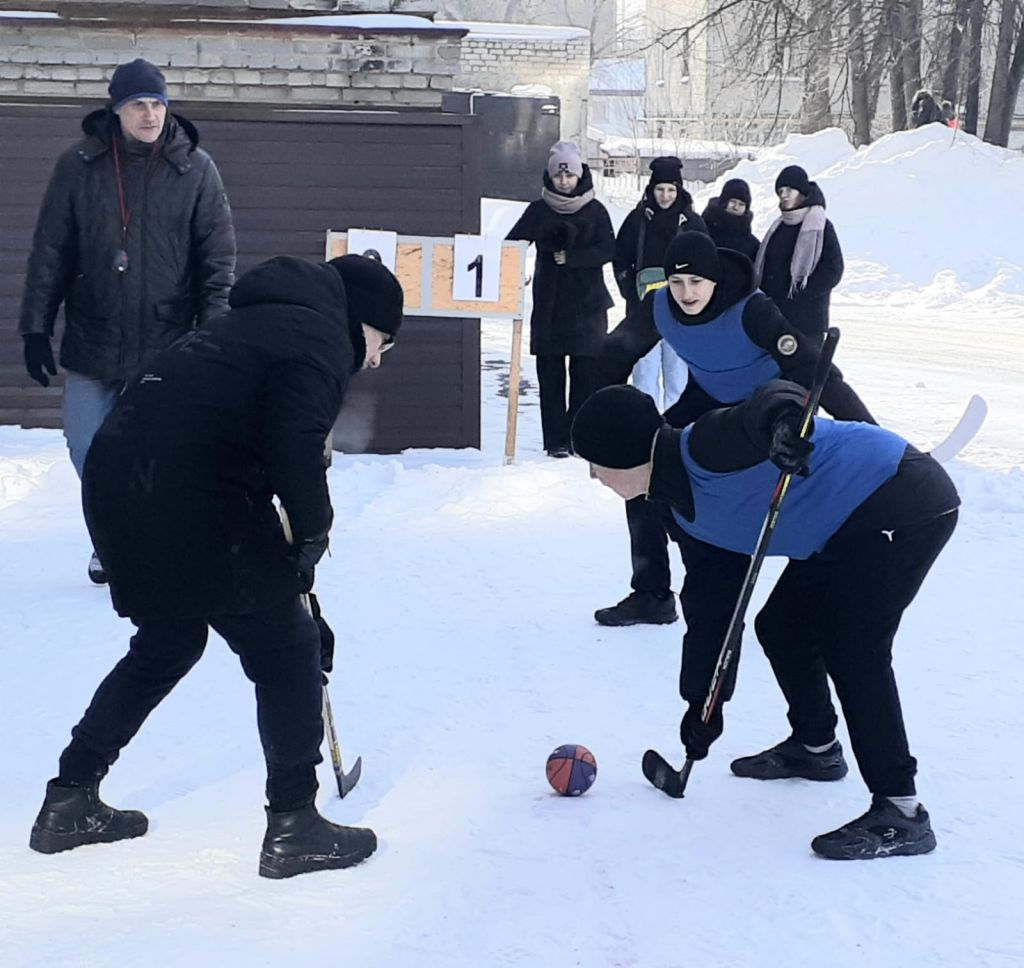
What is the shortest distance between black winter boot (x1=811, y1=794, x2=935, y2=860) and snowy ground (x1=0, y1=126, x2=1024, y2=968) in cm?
5

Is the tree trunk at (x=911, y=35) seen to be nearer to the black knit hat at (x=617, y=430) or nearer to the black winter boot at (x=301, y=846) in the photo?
the black knit hat at (x=617, y=430)

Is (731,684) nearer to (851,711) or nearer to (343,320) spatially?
(851,711)

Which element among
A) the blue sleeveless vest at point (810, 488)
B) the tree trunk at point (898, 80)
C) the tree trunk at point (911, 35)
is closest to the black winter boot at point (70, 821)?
the blue sleeveless vest at point (810, 488)

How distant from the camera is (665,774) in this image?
4426 mm

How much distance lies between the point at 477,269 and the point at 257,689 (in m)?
5.86

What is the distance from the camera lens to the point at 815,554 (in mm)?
4129

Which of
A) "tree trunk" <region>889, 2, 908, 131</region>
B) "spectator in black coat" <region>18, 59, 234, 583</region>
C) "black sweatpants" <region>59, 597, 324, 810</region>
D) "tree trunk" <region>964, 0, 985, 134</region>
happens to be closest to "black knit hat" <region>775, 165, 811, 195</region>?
"spectator in black coat" <region>18, 59, 234, 583</region>

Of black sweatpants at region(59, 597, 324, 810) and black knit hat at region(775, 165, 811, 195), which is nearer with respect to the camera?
black sweatpants at region(59, 597, 324, 810)

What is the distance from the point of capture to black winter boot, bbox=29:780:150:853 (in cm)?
394

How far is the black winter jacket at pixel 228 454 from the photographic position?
11.5ft

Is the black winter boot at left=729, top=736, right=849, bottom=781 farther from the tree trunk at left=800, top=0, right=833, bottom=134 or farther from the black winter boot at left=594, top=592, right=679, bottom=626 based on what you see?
the tree trunk at left=800, top=0, right=833, bottom=134

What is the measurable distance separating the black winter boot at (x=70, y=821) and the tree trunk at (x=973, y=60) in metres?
20.0

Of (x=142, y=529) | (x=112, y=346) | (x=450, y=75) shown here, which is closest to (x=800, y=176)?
(x=450, y=75)

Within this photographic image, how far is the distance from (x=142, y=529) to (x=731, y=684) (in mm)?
1732
